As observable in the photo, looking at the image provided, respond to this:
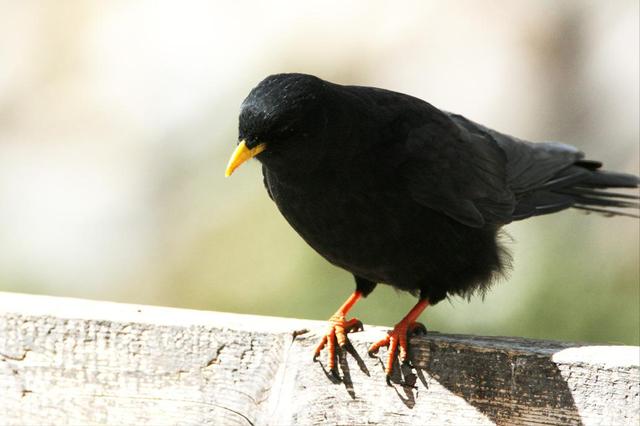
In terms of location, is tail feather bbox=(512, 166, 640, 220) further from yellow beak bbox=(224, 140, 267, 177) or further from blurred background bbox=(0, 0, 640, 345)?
yellow beak bbox=(224, 140, 267, 177)

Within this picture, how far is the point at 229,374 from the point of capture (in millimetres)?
3111

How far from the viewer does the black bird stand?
3.78 m

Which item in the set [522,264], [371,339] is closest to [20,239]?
[522,264]

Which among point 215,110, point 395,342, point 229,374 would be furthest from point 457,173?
point 215,110

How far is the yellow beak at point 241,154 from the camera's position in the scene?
3629 mm

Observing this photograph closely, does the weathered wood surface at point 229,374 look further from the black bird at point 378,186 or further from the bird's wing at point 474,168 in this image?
the bird's wing at point 474,168

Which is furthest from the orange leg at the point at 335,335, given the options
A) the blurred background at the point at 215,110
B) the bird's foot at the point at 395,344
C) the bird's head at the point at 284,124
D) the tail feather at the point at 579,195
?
the blurred background at the point at 215,110

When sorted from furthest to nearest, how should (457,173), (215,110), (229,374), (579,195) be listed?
(215,110) < (579,195) < (457,173) < (229,374)

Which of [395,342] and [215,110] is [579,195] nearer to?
[395,342]

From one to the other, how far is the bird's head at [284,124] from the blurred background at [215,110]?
2734mm

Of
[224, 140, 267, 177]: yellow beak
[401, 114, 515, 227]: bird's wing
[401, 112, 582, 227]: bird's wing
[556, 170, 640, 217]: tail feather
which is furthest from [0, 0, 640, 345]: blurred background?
[224, 140, 267, 177]: yellow beak

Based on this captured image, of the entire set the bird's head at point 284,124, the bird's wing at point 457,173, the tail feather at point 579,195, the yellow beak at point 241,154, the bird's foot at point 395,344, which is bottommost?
the bird's foot at point 395,344

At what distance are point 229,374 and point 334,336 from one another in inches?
16.1

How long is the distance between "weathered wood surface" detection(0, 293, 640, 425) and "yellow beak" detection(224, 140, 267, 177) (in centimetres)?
61
